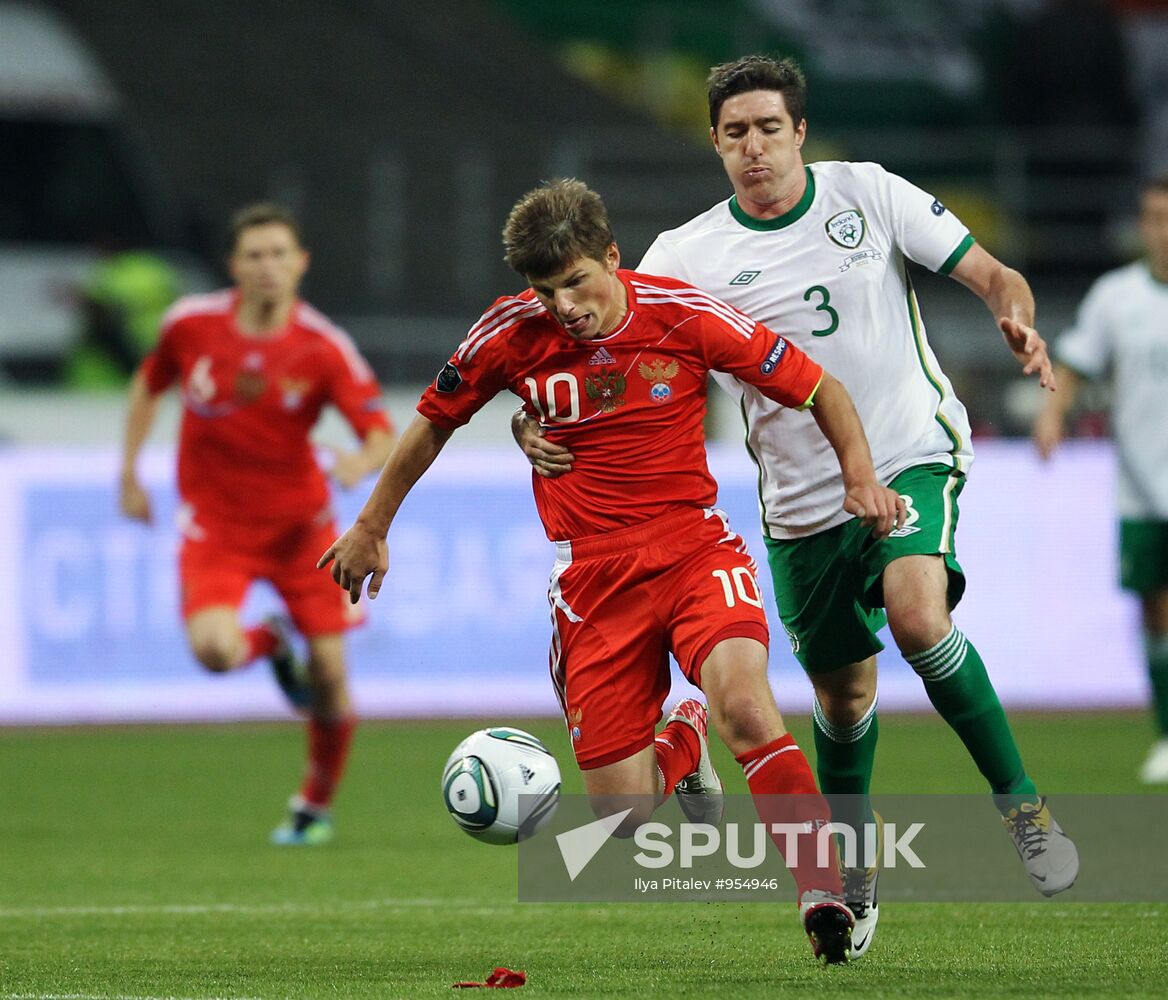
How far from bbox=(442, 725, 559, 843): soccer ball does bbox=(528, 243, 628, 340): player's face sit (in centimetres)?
107

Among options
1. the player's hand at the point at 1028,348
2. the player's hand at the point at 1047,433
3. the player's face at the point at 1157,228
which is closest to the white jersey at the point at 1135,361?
the player's face at the point at 1157,228

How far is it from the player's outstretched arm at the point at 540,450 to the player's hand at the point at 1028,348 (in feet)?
3.81

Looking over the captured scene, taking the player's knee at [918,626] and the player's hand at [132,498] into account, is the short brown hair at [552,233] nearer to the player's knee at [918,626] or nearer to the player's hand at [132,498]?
the player's knee at [918,626]

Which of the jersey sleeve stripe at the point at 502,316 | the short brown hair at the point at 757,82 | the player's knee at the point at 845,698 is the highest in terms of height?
the short brown hair at the point at 757,82

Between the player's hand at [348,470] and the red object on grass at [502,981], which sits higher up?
the player's hand at [348,470]

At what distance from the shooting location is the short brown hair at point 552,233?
5.18 m

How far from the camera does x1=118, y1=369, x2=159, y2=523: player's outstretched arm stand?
8.95 meters

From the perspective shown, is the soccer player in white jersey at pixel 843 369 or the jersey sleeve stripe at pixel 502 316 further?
the soccer player in white jersey at pixel 843 369

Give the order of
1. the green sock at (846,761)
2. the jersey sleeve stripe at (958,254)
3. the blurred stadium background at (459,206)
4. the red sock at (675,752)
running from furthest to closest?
the blurred stadium background at (459,206) < the green sock at (846,761) < the jersey sleeve stripe at (958,254) < the red sock at (675,752)

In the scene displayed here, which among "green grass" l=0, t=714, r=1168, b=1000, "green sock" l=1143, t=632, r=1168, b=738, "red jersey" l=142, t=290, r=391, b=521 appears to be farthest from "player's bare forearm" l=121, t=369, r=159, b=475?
"green sock" l=1143, t=632, r=1168, b=738

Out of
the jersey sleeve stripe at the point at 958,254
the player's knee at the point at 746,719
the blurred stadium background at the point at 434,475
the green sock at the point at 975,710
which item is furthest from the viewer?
the blurred stadium background at the point at 434,475

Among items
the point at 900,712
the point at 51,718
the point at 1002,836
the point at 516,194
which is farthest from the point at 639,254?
the point at 1002,836

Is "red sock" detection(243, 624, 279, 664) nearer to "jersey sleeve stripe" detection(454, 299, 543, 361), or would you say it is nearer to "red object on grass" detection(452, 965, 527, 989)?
"jersey sleeve stripe" detection(454, 299, 543, 361)

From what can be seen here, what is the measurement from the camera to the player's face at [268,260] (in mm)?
8461
